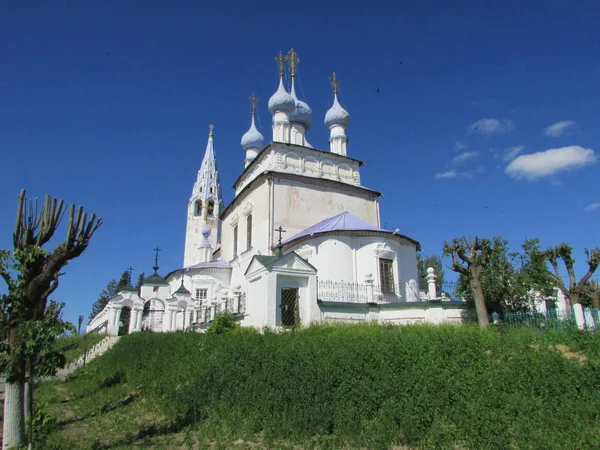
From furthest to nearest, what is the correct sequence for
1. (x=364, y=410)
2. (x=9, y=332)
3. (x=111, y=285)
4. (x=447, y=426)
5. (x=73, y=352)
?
(x=111, y=285) < (x=73, y=352) < (x=9, y=332) < (x=364, y=410) < (x=447, y=426)

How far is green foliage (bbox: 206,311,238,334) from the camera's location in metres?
12.6

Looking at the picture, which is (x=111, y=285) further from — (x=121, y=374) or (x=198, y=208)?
(x=121, y=374)

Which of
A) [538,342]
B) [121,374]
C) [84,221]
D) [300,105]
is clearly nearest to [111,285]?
[300,105]

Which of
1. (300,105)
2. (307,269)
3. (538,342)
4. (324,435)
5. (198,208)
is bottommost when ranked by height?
(324,435)

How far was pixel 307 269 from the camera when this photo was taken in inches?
521

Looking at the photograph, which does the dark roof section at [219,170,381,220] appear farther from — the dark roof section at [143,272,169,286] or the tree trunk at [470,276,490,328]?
the tree trunk at [470,276,490,328]

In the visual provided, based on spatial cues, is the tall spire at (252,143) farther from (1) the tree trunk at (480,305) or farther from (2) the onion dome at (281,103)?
(1) the tree trunk at (480,305)

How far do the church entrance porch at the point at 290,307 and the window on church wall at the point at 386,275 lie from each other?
232 inches

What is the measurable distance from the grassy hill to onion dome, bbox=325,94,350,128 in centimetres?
2142

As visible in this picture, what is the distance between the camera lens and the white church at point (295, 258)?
43.3ft

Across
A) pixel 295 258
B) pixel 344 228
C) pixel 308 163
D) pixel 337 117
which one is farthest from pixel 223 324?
pixel 337 117

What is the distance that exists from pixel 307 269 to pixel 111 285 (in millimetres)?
48910

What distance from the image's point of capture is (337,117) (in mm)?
28391

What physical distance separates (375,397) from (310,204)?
57.8ft
